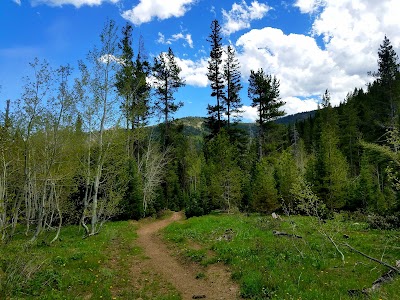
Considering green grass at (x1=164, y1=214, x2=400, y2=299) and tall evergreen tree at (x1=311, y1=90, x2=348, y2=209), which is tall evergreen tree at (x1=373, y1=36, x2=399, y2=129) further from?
green grass at (x1=164, y1=214, x2=400, y2=299)

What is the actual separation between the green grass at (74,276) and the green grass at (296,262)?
275cm

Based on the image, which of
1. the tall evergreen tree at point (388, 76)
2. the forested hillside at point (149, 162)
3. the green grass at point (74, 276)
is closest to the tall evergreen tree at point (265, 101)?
the forested hillside at point (149, 162)

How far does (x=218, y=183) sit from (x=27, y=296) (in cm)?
2543

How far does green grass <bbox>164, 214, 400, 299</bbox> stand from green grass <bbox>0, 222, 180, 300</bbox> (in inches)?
108

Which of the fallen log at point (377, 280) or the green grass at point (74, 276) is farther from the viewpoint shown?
the green grass at point (74, 276)

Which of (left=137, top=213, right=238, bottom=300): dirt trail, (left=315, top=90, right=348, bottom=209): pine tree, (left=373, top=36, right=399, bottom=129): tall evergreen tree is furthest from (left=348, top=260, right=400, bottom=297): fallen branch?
(left=373, top=36, right=399, bottom=129): tall evergreen tree

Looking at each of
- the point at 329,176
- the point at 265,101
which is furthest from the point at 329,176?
the point at 265,101

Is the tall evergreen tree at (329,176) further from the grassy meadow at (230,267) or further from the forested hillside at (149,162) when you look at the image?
the grassy meadow at (230,267)

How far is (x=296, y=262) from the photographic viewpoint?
1070 cm

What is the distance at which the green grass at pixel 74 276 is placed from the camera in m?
8.04

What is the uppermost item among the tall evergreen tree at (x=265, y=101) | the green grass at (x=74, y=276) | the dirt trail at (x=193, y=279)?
the tall evergreen tree at (x=265, y=101)

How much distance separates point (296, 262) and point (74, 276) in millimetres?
8229

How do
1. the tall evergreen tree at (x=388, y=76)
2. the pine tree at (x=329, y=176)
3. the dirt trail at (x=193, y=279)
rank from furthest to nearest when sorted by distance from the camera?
the tall evergreen tree at (x=388, y=76) < the pine tree at (x=329, y=176) < the dirt trail at (x=193, y=279)

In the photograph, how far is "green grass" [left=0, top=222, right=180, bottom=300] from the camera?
26.4 feet
